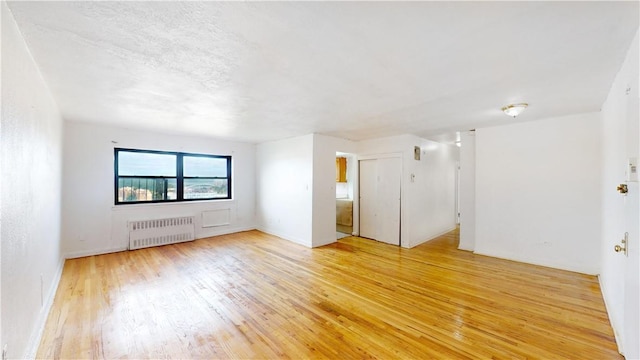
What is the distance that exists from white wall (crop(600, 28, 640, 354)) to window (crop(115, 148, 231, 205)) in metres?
6.70

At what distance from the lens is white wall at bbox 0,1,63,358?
147 centimetres

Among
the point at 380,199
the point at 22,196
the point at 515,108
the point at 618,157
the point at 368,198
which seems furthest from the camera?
Answer: the point at 368,198

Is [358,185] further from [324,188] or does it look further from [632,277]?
[632,277]

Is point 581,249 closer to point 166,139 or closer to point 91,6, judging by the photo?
point 91,6

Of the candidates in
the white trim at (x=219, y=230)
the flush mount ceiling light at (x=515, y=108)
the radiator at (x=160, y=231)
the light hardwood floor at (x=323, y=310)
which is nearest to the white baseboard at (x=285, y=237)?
the white trim at (x=219, y=230)

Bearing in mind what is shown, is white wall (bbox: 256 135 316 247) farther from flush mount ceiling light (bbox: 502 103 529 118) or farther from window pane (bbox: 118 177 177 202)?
flush mount ceiling light (bbox: 502 103 529 118)

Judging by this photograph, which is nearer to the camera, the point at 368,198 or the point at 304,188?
the point at 304,188

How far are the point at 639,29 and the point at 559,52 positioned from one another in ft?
1.22

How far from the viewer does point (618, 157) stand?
234 centimetres

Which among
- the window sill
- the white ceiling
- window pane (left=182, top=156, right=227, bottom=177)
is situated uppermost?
the white ceiling

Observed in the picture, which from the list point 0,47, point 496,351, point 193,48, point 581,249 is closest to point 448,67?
point 193,48

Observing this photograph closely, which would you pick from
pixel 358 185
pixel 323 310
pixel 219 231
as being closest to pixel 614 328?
pixel 323 310

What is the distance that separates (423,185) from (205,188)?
5.28m

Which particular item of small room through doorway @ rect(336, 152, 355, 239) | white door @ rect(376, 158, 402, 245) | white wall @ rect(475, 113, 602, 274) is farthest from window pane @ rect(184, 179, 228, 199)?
white wall @ rect(475, 113, 602, 274)
